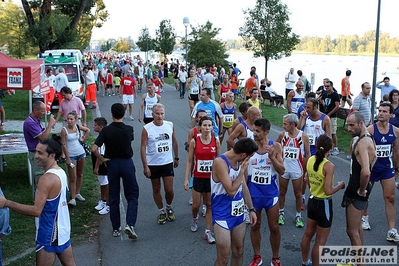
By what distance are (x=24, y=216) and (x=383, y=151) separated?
5.96m

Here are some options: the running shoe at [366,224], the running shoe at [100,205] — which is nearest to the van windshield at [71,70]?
the running shoe at [100,205]

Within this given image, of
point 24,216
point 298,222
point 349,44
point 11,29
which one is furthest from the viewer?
point 349,44

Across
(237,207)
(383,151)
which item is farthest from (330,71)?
(237,207)

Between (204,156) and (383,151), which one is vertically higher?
(383,151)

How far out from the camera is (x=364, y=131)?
551 centimetres

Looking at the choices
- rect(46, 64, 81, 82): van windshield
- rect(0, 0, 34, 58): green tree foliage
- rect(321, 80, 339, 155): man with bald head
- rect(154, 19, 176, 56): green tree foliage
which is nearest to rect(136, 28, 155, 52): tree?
rect(154, 19, 176, 56): green tree foliage

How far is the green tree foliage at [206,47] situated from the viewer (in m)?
35.1

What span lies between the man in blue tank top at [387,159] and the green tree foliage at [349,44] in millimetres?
70617

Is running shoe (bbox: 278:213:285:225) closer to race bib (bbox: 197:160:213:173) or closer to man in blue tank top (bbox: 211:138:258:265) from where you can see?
race bib (bbox: 197:160:213:173)

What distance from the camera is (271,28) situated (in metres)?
27.9

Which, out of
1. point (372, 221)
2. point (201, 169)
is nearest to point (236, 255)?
point (201, 169)

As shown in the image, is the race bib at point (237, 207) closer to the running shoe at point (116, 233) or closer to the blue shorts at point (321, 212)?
the blue shorts at point (321, 212)

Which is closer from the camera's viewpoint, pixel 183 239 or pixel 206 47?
pixel 183 239

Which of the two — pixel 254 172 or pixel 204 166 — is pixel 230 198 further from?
pixel 204 166
